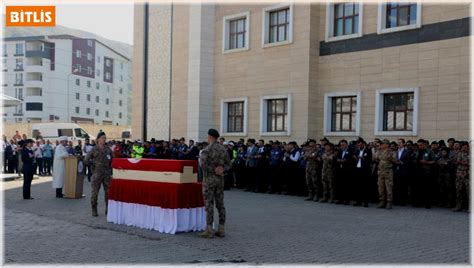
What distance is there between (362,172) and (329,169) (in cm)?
Answer: 89

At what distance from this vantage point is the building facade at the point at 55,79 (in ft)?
244

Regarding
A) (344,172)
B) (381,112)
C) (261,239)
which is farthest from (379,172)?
(381,112)

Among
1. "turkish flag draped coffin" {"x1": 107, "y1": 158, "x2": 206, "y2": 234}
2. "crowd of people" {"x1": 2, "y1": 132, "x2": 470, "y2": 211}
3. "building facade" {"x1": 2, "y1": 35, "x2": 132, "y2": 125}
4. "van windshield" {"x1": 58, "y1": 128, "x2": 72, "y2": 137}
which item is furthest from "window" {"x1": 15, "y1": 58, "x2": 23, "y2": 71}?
"turkish flag draped coffin" {"x1": 107, "y1": 158, "x2": 206, "y2": 234}

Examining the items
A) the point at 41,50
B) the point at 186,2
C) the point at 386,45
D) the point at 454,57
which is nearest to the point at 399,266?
the point at 454,57

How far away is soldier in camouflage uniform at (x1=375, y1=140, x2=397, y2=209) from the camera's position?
46.2 feet

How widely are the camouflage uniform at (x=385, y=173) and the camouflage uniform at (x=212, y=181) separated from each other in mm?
5930

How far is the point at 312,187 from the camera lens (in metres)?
16.2

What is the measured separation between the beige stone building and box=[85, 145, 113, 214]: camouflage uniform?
1090 cm

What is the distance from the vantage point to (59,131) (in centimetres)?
4438

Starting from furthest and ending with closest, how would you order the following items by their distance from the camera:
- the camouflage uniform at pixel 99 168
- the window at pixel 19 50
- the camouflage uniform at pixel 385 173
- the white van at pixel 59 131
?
the window at pixel 19 50, the white van at pixel 59 131, the camouflage uniform at pixel 385 173, the camouflage uniform at pixel 99 168

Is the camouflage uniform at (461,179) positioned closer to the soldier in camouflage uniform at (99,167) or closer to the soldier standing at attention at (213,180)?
the soldier standing at attention at (213,180)

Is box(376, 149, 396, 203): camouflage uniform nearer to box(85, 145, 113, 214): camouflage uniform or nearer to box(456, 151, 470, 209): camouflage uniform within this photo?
box(456, 151, 470, 209): camouflage uniform

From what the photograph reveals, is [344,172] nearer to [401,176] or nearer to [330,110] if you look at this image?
[401,176]

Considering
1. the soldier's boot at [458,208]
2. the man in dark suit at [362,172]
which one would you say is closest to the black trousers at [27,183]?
the man in dark suit at [362,172]
